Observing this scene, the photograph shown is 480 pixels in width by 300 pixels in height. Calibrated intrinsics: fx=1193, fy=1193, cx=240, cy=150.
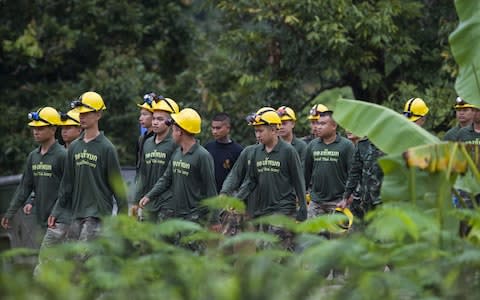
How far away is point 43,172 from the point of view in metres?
14.4

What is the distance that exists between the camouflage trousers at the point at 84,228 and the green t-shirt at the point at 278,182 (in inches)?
78.4

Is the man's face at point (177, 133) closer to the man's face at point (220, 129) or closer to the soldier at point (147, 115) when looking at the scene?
the soldier at point (147, 115)

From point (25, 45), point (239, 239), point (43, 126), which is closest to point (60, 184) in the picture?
point (43, 126)

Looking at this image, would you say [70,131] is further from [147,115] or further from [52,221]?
[52,221]

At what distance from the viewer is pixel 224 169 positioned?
55.1ft

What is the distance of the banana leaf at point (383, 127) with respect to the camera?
33.7 feet

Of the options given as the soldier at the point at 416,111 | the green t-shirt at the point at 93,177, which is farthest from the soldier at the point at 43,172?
the soldier at the point at 416,111

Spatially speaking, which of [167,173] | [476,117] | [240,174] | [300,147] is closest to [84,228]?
[167,173]

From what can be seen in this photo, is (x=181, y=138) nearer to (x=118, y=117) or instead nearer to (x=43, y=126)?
(x=43, y=126)

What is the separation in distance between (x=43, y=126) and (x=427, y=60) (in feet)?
33.4


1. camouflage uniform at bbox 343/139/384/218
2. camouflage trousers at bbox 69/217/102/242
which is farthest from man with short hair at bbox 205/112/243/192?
camouflage trousers at bbox 69/217/102/242

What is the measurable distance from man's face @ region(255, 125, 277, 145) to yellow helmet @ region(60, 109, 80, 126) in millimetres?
2280

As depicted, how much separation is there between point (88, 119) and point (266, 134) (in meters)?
2.29

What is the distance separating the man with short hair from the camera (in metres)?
16.8
